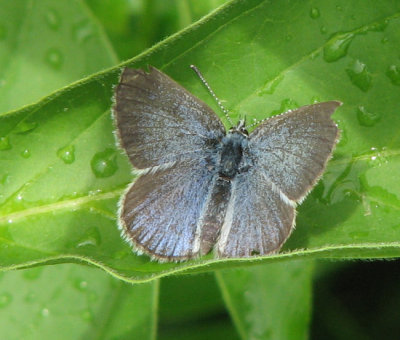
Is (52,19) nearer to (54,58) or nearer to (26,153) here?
(54,58)

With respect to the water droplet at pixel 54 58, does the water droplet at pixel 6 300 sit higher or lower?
lower

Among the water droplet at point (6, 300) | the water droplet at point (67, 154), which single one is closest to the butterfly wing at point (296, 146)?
the water droplet at point (67, 154)


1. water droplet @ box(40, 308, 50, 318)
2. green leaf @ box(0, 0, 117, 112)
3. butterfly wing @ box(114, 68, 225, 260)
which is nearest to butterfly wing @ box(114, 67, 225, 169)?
butterfly wing @ box(114, 68, 225, 260)

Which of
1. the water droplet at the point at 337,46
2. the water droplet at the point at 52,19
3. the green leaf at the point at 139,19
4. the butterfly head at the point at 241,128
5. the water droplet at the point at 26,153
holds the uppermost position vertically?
the water droplet at the point at 52,19

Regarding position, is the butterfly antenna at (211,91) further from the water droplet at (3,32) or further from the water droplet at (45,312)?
the water droplet at (3,32)

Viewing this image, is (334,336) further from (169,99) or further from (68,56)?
(68,56)

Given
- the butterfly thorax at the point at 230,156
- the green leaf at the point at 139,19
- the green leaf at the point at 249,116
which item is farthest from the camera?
the green leaf at the point at 139,19

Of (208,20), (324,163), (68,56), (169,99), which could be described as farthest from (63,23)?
(324,163)

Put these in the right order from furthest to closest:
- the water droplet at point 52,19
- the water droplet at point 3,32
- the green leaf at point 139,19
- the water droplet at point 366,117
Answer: the green leaf at point 139,19 → the water droplet at point 52,19 → the water droplet at point 3,32 → the water droplet at point 366,117
